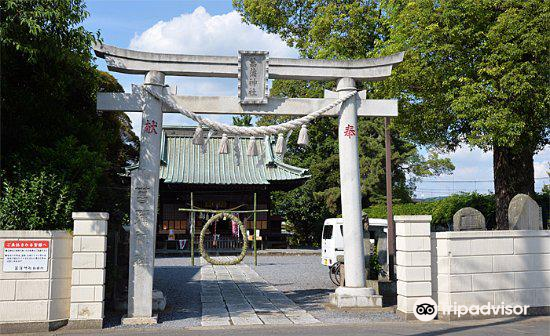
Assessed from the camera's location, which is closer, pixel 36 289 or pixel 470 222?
pixel 36 289

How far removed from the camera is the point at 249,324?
28.1 feet

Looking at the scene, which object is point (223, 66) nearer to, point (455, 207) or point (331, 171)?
point (455, 207)

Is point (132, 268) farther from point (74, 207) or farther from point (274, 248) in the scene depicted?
point (274, 248)

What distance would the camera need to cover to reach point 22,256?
7.86m

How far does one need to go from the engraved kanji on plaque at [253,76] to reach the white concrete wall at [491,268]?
176 inches

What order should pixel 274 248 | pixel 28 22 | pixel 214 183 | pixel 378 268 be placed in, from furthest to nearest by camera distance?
pixel 274 248 → pixel 214 183 → pixel 378 268 → pixel 28 22

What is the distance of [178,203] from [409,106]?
14313mm

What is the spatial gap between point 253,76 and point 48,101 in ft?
13.8

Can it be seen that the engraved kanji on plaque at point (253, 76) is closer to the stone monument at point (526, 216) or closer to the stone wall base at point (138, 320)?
the stone wall base at point (138, 320)

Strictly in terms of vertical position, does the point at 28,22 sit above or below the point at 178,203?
above

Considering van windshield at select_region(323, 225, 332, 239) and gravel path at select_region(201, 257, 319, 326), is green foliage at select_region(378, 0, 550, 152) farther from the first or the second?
gravel path at select_region(201, 257, 319, 326)

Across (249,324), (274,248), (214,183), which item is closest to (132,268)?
(249,324)

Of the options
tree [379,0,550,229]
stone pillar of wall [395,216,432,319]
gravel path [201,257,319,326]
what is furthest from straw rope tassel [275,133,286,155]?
tree [379,0,550,229]

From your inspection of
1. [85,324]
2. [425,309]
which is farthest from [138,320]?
[425,309]
